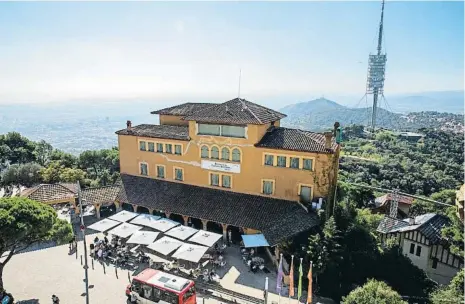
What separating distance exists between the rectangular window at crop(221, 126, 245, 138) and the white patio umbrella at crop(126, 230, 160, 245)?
1015 cm

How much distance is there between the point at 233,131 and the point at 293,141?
17.2 feet

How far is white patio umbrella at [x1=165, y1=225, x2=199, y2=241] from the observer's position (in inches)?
1041

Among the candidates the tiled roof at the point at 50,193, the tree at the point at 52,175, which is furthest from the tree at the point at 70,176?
the tiled roof at the point at 50,193

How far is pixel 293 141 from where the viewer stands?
2814cm

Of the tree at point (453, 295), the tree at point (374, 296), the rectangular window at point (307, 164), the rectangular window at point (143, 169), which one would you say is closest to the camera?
the tree at point (374, 296)

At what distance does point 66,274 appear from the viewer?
23922 mm

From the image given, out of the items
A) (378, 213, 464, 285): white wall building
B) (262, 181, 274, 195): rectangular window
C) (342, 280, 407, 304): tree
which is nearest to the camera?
(342, 280, 407, 304): tree

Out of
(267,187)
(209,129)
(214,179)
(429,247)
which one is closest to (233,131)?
(209,129)

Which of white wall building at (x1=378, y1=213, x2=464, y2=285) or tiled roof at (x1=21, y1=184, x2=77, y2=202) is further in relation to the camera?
tiled roof at (x1=21, y1=184, x2=77, y2=202)

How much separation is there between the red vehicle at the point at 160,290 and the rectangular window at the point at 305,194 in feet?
39.7

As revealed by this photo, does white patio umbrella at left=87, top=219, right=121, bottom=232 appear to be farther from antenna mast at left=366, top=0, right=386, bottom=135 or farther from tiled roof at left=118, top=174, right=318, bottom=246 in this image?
antenna mast at left=366, top=0, right=386, bottom=135

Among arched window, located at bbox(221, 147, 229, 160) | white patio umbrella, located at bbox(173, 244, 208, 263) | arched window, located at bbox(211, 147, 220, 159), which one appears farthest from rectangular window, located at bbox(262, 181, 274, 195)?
white patio umbrella, located at bbox(173, 244, 208, 263)

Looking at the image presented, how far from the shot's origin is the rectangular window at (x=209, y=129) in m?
30.1

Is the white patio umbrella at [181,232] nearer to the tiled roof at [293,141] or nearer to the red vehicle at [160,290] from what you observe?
the red vehicle at [160,290]
